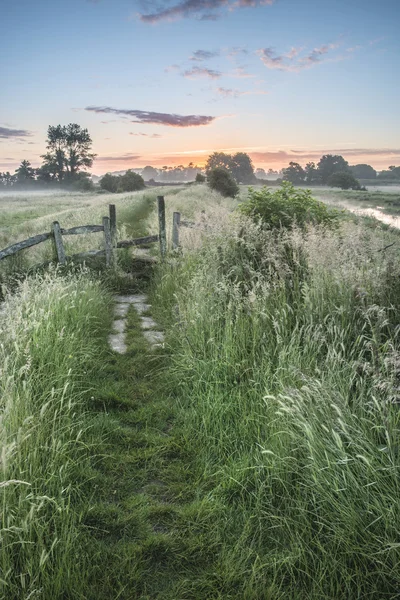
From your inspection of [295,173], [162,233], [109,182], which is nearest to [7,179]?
[109,182]

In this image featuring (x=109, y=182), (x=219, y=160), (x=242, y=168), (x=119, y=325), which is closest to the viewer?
(x=119, y=325)

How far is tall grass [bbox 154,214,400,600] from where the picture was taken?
2.31 m

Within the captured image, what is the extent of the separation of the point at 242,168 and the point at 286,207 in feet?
335

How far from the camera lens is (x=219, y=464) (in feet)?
11.0

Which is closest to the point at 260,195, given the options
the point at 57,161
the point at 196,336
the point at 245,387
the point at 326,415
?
the point at 196,336

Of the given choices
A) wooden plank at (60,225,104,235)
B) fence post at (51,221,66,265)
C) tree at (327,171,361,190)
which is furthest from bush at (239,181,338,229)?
tree at (327,171,361,190)

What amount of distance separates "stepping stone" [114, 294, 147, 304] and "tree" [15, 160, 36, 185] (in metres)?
92.3

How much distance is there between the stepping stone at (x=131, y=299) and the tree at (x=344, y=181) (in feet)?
290

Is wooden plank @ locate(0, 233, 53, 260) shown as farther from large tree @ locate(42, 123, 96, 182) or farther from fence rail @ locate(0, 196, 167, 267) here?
large tree @ locate(42, 123, 96, 182)

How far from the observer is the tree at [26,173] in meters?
89.6

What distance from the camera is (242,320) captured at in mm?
4613

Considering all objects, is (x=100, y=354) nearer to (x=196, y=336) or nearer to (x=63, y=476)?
(x=196, y=336)

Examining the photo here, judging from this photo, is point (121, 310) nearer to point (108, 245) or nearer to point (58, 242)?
point (58, 242)

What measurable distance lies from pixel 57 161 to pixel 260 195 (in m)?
85.7
